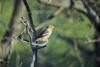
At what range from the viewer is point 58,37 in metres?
12.0

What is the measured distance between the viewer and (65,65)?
10930 millimetres

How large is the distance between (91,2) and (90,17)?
35 centimetres

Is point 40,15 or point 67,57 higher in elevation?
point 40,15

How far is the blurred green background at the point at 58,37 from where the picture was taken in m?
7.80

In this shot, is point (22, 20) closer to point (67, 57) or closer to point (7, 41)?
point (7, 41)

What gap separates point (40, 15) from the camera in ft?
27.6

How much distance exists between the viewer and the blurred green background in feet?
25.6

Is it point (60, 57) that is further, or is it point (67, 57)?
point (60, 57)

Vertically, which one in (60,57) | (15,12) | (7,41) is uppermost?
(15,12)

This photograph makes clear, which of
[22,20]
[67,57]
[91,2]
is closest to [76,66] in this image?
[67,57]

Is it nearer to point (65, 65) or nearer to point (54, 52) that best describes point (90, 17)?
point (65, 65)

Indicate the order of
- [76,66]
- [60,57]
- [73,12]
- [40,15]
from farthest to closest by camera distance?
[60,57], [76,66], [73,12], [40,15]

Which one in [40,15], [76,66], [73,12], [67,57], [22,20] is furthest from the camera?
[67,57]

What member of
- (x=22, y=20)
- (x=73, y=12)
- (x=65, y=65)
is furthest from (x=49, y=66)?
(x=22, y=20)
